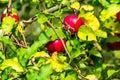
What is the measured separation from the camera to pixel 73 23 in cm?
194

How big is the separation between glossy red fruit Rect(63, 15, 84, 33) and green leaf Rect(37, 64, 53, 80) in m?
0.34

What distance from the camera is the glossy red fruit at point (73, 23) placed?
1910mm

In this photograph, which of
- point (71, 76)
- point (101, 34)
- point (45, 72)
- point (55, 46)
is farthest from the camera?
point (55, 46)

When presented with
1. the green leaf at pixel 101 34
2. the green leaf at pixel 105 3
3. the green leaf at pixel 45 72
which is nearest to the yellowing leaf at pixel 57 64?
the green leaf at pixel 45 72

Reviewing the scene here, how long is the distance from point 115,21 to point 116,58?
1.66 metres

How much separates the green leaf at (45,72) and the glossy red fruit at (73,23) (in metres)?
0.34

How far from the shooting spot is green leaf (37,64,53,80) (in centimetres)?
160

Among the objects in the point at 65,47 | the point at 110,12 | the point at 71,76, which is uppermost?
the point at 110,12

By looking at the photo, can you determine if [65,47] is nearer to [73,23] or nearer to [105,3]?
[73,23]

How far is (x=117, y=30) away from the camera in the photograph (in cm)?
208

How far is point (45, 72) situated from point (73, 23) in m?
0.42

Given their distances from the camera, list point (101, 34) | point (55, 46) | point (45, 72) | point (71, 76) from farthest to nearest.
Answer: point (55, 46)
point (101, 34)
point (71, 76)
point (45, 72)

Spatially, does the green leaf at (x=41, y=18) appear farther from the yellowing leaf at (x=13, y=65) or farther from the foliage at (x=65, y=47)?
the yellowing leaf at (x=13, y=65)

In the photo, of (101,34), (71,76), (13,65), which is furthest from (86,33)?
(13,65)
